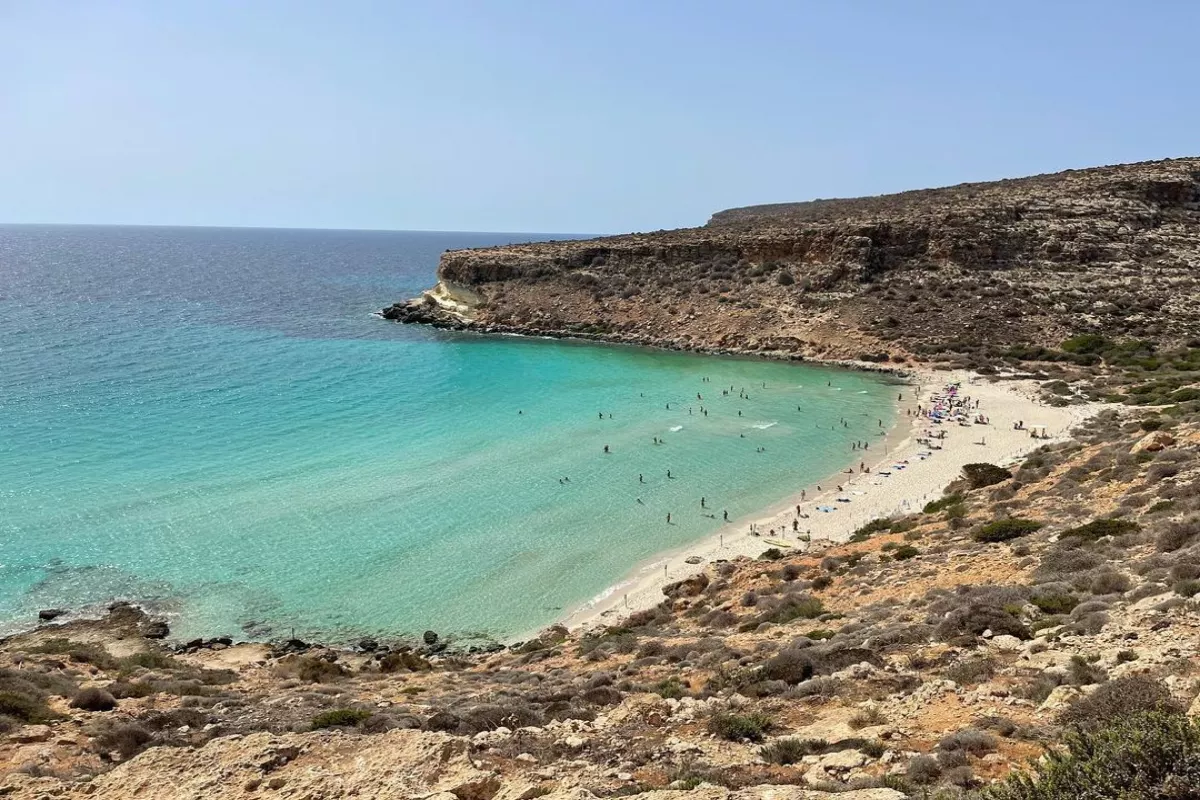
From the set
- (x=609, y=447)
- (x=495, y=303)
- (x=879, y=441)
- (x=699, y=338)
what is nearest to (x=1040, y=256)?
(x=699, y=338)

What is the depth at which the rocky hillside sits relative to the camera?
8094 mm

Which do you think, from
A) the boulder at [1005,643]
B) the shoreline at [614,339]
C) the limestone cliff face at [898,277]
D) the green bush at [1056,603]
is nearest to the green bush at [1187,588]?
the green bush at [1056,603]

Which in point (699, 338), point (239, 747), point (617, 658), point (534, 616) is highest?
point (699, 338)

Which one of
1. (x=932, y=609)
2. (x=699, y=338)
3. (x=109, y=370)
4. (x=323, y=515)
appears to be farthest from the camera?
(x=699, y=338)

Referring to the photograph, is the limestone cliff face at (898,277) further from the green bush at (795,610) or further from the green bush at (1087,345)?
the green bush at (795,610)

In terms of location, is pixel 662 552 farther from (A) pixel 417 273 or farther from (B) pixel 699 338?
(A) pixel 417 273

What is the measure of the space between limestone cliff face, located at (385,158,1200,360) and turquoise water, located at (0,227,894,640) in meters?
7.27

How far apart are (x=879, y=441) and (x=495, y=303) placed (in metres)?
48.4

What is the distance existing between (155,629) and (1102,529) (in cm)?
2475

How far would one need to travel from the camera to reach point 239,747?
9945 millimetres

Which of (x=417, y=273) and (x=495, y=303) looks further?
(x=417, y=273)

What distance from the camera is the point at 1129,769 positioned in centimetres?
596

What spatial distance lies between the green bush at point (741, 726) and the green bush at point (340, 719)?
532cm

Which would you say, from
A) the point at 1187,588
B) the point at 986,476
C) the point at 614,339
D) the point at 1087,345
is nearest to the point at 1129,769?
the point at 1187,588
